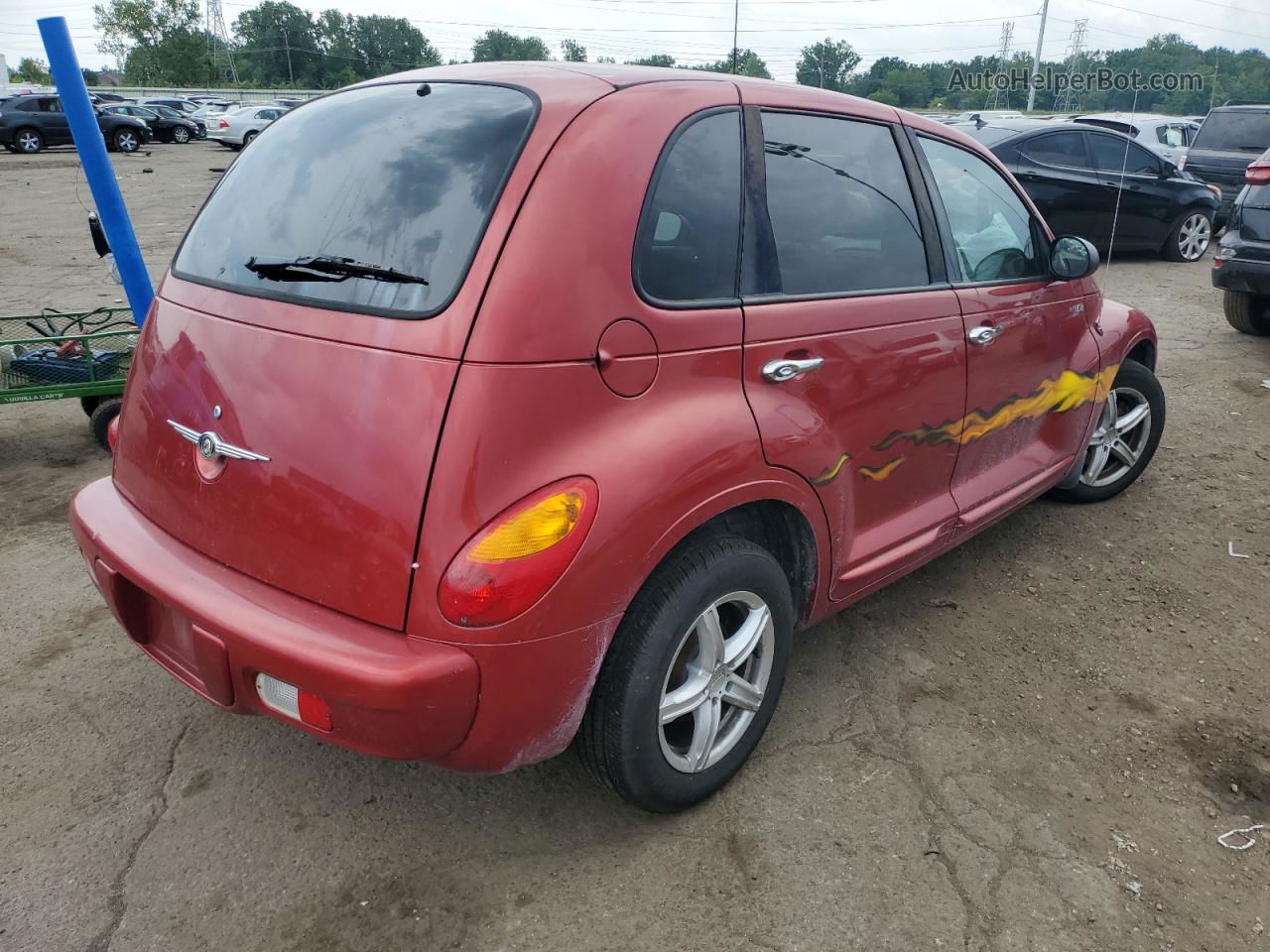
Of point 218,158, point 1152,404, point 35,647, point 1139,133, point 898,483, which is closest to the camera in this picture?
point 898,483

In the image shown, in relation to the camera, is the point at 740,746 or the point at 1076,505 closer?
the point at 740,746

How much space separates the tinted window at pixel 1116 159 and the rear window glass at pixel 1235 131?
97.5 inches

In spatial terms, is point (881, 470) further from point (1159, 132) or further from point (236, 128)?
point (236, 128)

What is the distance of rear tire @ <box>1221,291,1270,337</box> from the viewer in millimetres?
7301

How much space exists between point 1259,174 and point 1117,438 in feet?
12.2

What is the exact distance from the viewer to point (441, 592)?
1.78m

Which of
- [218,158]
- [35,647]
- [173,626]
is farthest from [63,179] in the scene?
[173,626]

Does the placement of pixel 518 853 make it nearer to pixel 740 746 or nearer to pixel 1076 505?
pixel 740 746

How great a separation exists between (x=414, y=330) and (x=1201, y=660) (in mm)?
2894

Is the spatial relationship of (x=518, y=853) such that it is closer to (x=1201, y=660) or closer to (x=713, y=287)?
(x=713, y=287)

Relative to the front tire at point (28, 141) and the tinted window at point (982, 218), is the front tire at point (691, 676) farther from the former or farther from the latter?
the front tire at point (28, 141)

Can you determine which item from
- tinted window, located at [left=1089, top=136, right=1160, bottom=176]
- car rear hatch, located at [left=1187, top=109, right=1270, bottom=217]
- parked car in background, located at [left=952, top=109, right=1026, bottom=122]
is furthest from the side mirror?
car rear hatch, located at [left=1187, top=109, right=1270, bottom=217]

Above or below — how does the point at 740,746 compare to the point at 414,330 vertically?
below

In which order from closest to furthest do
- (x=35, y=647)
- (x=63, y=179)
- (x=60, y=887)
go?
(x=60, y=887) < (x=35, y=647) < (x=63, y=179)
